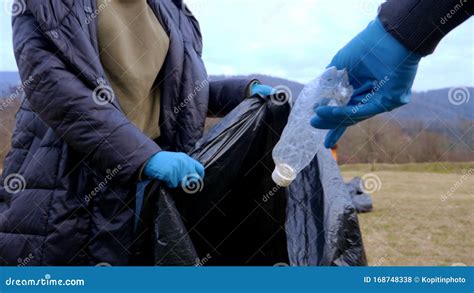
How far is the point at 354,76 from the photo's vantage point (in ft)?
5.86

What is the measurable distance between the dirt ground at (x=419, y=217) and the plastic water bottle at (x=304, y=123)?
1294 mm

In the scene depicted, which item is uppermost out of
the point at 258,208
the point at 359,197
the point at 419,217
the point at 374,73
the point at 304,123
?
the point at 374,73

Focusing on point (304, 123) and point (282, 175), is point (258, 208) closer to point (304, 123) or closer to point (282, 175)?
point (282, 175)

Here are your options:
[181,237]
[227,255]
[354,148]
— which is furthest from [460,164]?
[181,237]

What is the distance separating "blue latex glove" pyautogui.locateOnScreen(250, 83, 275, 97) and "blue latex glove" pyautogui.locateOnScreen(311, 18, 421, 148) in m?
0.27

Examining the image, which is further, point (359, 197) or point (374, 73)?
point (359, 197)

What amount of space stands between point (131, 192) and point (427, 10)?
98 cm

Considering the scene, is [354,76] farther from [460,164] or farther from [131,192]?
[460,164]

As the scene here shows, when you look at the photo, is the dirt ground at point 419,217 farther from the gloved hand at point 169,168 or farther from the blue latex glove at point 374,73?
the gloved hand at point 169,168

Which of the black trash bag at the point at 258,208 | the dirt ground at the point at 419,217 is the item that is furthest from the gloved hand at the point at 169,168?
the dirt ground at the point at 419,217

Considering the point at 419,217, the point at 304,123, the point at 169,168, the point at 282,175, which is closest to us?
the point at 169,168

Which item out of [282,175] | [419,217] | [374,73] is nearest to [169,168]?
[282,175]

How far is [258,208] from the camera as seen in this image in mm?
1999

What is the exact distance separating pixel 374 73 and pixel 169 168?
654 mm
